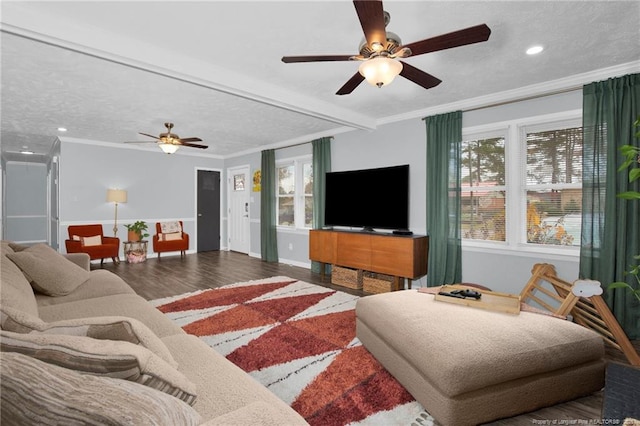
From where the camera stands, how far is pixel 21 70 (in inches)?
125

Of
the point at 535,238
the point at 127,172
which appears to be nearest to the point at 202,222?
the point at 127,172

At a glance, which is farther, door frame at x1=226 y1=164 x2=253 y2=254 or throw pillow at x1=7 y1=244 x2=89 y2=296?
door frame at x1=226 y1=164 x2=253 y2=254

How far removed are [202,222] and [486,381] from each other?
7.66m

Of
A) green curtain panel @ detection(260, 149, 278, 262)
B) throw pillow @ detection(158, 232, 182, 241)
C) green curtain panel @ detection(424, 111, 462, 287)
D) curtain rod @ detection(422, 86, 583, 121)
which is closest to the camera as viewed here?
curtain rod @ detection(422, 86, 583, 121)

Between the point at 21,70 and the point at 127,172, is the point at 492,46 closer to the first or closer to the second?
the point at 21,70

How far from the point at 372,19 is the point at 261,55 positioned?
1387 mm

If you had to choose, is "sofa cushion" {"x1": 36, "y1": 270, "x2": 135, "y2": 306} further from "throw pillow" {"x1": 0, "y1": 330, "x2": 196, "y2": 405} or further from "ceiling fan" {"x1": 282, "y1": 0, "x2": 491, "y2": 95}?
"ceiling fan" {"x1": 282, "y1": 0, "x2": 491, "y2": 95}

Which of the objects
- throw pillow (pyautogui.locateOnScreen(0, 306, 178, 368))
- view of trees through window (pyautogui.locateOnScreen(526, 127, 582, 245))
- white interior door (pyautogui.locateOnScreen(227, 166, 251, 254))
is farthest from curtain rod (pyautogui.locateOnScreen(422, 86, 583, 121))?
white interior door (pyautogui.locateOnScreen(227, 166, 251, 254))

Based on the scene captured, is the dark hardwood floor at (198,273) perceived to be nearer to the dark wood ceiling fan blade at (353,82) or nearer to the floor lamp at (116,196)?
the floor lamp at (116,196)

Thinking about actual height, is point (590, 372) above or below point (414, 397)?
above

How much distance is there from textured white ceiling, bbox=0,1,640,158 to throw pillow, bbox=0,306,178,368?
2.07m

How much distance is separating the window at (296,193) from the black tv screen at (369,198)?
0.97 m

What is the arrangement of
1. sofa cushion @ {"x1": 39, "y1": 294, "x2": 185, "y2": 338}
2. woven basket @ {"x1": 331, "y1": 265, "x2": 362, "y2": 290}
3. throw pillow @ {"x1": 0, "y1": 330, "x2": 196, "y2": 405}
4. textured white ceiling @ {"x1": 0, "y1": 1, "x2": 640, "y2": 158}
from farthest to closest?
woven basket @ {"x1": 331, "y1": 265, "x2": 362, "y2": 290}, textured white ceiling @ {"x1": 0, "y1": 1, "x2": 640, "y2": 158}, sofa cushion @ {"x1": 39, "y1": 294, "x2": 185, "y2": 338}, throw pillow @ {"x1": 0, "y1": 330, "x2": 196, "y2": 405}

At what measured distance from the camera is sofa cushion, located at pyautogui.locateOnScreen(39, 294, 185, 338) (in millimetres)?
1860
